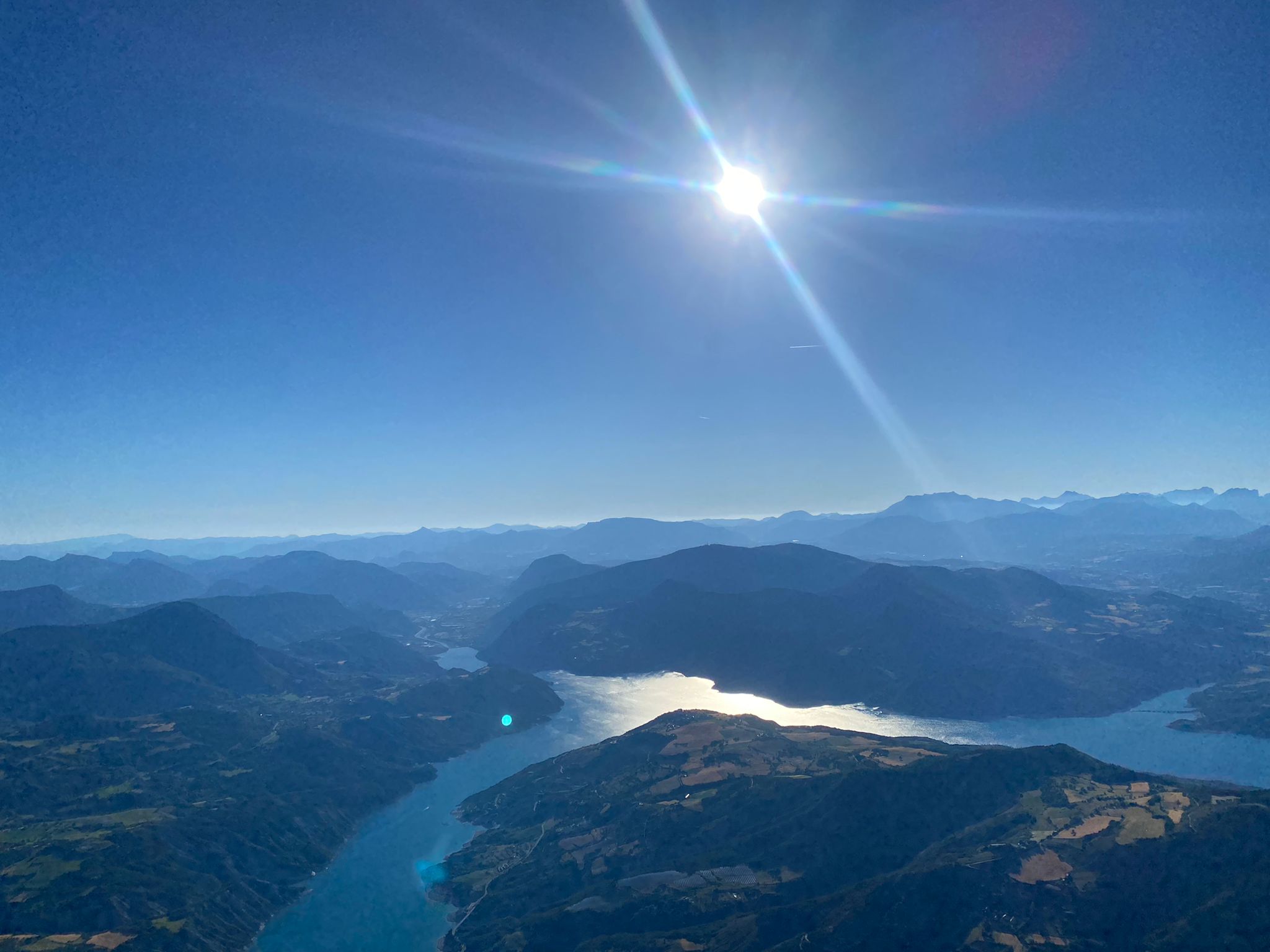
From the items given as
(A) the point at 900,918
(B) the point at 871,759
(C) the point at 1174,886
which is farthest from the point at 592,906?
(C) the point at 1174,886

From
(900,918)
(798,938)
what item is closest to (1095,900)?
(900,918)

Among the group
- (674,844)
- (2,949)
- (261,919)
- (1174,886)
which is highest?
(1174,886)

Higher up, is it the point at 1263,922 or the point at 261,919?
the point at 1263,922

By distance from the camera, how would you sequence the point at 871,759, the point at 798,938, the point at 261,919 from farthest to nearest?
the point at 871,759
the point at 261,919
the point at 798,938

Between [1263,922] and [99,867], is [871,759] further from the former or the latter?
[99,867]

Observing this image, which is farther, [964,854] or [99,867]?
[99,867]

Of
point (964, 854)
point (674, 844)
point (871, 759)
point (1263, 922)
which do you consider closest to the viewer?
point (1263, 922)

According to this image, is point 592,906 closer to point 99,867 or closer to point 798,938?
point 798,938
